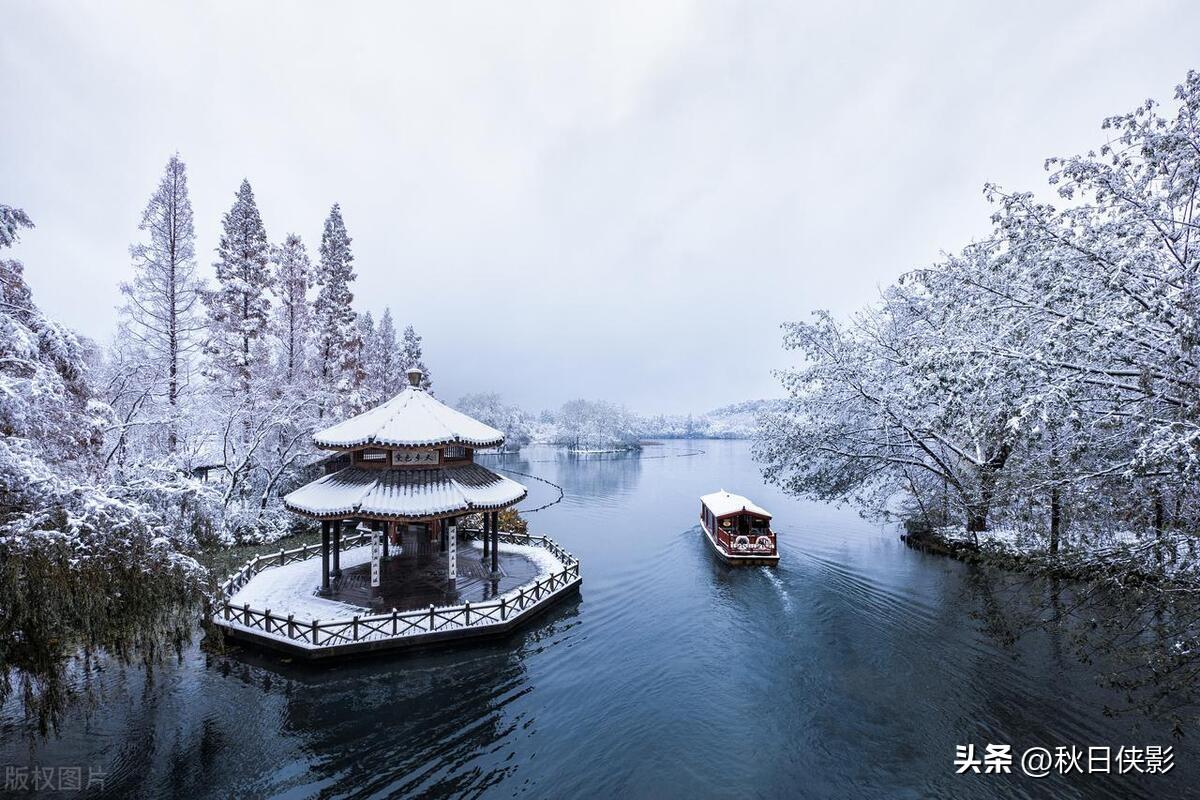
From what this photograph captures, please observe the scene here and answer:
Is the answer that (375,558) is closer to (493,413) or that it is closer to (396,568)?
(396,568)

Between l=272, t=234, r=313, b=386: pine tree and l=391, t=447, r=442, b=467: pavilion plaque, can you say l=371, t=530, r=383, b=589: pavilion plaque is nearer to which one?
l=391, t=447, r=442, b=467: pavilion plaque

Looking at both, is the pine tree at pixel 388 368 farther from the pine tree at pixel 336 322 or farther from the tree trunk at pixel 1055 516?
the tree trunk at pixel 1055 516

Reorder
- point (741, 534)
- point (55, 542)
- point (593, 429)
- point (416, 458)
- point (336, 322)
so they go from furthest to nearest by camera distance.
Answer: point (593, 429), point (336, 322), point (741, 534), point (416, 458), point (55, 542)

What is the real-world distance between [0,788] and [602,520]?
29.7 meters

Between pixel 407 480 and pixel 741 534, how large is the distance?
16.1 metres

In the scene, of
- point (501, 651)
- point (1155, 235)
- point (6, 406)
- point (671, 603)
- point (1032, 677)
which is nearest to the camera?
point (6, 406)

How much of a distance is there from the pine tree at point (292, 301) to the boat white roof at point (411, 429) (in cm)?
1278

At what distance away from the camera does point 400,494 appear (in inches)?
624

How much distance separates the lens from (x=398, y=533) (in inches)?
915

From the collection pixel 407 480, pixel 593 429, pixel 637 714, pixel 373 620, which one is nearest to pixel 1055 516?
pixel 637 714

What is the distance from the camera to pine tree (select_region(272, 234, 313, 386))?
90.8 feet

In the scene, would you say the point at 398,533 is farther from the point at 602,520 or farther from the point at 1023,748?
the point at 1023,748

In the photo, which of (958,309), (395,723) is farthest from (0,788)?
(958,309)

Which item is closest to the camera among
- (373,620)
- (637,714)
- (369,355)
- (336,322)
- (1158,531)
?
(1158,531)
